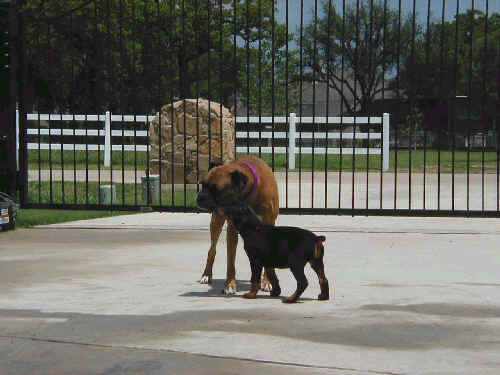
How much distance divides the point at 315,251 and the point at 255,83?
103ft

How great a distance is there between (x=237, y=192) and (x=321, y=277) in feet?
2.80

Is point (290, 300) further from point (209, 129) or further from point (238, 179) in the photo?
point (209, 129)

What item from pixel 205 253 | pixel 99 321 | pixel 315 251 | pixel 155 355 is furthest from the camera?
pixel 205 253

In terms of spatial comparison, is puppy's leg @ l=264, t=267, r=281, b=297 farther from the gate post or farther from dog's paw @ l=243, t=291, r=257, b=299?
the gate post

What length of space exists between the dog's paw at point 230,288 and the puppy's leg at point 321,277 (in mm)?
691

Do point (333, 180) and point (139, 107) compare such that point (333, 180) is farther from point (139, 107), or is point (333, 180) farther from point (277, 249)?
point (139, 107)

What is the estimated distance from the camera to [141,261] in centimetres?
766

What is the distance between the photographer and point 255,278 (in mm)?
5938

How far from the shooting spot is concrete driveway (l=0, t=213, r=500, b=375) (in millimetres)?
4406

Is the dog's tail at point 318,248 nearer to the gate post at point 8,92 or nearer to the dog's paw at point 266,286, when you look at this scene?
the dog's paw at point 266,286

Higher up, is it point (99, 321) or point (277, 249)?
point (277, 249)

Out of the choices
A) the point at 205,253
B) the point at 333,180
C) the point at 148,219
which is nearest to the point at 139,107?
the point at 333,180

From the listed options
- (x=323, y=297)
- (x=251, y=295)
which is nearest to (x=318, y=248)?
(x=323, y=297)

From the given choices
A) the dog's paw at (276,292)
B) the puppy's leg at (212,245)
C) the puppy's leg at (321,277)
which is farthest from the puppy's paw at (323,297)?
the puppy's leg at (212,245)
